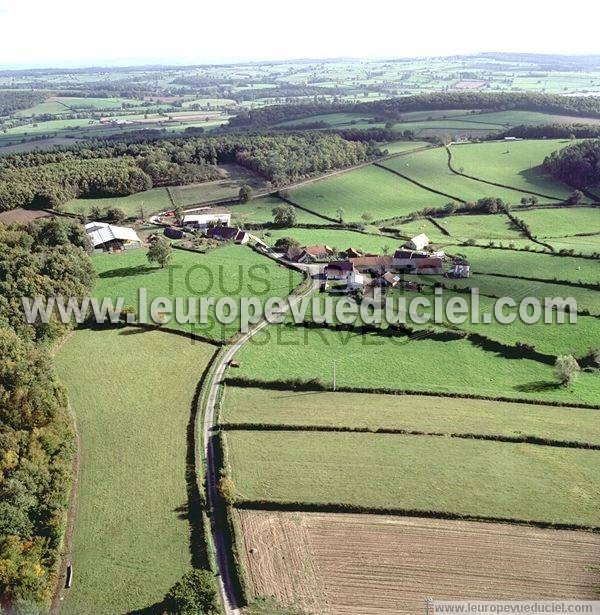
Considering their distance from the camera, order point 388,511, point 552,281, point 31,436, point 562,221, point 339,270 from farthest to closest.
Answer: point 562,221
point 339,270
point 552,281
point 31,436
point 388,511

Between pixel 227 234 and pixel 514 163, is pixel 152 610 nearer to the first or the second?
pixel 227 234

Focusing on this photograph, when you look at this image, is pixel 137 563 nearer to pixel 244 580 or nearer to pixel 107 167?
pixel 244 580

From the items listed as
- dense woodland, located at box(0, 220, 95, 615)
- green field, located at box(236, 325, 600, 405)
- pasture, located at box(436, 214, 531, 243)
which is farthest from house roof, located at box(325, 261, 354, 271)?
dense woodland, located at box(0, 220, 95, 615)

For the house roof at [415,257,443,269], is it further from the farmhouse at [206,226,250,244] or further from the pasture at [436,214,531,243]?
the farmhouse at [206,226,250,244]

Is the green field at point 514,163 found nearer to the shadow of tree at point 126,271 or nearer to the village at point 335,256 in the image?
the village at point 335,256

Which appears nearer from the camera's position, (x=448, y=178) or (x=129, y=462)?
(x=129, y=462)

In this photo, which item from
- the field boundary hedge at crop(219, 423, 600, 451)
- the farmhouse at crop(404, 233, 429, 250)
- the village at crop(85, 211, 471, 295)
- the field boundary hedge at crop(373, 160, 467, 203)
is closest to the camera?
the field boundary hedge at crop(219, 423, 600, 451)

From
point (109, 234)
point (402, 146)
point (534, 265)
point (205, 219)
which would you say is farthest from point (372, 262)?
point (402, 146)
